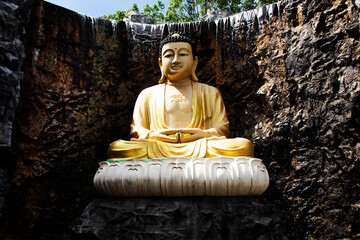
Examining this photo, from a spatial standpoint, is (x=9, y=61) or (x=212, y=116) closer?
(x=9, y=61)

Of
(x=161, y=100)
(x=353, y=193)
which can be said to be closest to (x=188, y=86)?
(x=161, y=100)

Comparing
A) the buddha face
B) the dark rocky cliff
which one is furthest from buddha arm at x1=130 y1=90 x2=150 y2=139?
the dark rocky cliff

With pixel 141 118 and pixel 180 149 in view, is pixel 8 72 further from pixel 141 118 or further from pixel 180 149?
pixel 180 149

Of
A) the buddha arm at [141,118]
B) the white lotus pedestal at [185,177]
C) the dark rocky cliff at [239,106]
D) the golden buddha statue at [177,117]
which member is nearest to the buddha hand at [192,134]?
the golden buddha statue at [177,117]

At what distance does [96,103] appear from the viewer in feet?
18.7

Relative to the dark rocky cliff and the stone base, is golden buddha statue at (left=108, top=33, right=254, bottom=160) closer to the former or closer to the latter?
the stone base

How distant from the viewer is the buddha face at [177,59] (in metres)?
5.23

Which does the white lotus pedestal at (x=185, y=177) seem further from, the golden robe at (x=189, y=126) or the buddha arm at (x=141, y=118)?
the buddha arm at (x=141, y=118)

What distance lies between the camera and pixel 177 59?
5.21m

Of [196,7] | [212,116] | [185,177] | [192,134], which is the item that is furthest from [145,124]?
[196,7]

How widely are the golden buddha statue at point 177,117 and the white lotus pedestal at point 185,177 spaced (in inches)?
13.4

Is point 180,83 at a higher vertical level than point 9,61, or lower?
lower

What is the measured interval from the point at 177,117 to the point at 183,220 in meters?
1.91

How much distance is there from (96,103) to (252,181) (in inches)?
126
